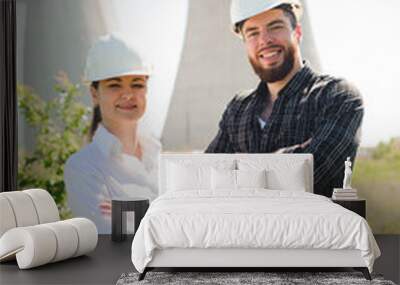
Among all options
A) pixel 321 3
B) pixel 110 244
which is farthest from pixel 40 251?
pixel 321 3

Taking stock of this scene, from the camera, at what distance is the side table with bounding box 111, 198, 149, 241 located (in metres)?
6.86

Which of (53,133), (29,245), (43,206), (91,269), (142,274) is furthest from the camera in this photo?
(53,133)

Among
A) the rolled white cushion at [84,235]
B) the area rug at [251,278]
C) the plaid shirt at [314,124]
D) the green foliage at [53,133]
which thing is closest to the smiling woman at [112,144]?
the green foliage at [53,133]

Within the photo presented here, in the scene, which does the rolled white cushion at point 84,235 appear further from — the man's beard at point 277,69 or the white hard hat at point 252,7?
the white hard hat at point 252,7

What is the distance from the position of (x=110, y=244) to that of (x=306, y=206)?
7.88ft

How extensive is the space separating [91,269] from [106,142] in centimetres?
248

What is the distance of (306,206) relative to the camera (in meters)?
5.27

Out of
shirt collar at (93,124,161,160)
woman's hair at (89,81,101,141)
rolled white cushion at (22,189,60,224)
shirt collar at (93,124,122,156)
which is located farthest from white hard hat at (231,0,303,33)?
rolled white cushion at (22,189,60,224)

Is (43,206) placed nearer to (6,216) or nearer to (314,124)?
(6,216)

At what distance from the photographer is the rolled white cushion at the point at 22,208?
5684mm

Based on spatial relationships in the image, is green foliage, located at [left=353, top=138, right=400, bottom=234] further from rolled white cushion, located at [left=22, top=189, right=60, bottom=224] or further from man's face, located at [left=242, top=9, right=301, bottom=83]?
rolled white cushion, located at [left=22, top=189, right=60, bottom=224]

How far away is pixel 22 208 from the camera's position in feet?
18.9

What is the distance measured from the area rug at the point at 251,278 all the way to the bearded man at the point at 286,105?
2.37m

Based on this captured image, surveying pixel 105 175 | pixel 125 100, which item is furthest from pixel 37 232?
pixel 125 100
